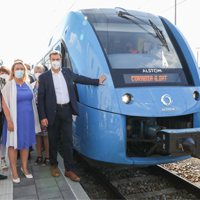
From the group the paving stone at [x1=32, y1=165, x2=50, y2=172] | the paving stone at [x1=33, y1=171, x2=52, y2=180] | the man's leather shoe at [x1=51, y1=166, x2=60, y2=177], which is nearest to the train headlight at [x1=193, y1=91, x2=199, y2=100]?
the man's leather shoe at [x1=51, y1=166, x2=60, y2=177]

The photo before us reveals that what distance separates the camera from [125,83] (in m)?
3.55

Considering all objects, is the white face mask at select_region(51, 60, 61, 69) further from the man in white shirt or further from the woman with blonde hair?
the woman with blonde hair

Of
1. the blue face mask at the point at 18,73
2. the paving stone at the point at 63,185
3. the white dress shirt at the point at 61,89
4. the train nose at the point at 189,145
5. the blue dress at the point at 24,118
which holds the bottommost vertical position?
the paving stone at the point at 63,185

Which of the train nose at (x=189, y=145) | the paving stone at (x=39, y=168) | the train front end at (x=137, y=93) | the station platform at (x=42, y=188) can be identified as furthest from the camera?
the paving stone at (x=39, y=168)

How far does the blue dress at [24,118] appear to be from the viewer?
363 centimetres

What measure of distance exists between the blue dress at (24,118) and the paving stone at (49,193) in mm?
752

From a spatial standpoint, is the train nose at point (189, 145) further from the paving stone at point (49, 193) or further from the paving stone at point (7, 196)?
the paving stone at point (7, 196)

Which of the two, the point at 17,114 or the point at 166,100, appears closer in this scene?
the point at 166,100

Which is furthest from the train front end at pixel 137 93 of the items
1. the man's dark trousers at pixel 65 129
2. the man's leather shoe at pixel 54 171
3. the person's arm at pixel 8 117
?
the person's arm at pixel 8 117

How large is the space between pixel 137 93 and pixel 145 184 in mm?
1507

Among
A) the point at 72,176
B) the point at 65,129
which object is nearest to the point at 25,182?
the point at 72,176

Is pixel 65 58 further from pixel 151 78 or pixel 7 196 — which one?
pixel 7 196

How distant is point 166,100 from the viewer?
3.43 m

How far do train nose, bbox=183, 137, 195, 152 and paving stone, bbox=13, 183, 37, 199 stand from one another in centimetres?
203
